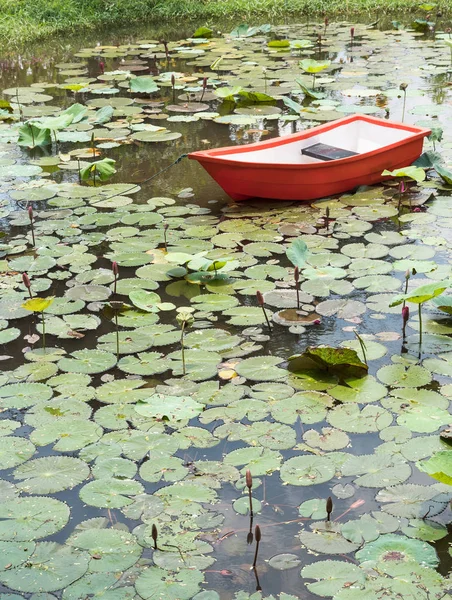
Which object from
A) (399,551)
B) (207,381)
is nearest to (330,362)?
(207,381)

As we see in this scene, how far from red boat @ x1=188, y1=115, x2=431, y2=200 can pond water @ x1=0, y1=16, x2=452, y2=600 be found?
12 cm

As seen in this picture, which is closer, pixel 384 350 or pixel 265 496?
pixel 265 496

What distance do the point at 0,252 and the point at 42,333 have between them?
1.08 meters

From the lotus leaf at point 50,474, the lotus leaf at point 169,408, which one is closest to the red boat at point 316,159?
the lotus leaf at point 169,408

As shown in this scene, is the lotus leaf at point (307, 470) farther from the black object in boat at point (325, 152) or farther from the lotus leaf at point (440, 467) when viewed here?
the black object in boat at point (325, 152)

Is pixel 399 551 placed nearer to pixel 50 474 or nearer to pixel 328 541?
pixel 328 541

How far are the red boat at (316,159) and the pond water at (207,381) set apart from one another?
12 centimetres

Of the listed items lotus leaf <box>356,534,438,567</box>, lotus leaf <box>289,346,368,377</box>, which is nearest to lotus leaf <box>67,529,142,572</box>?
lotus leaf <box>356,534,438,567</box>

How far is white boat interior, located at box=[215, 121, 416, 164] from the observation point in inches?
231

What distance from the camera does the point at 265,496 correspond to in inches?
119

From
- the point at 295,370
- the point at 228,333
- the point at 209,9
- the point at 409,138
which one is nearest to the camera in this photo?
the point at 295,370

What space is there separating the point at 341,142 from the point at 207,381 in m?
3.17

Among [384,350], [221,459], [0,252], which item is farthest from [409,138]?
[221,459]

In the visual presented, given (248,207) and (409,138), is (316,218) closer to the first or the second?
(248,207)
